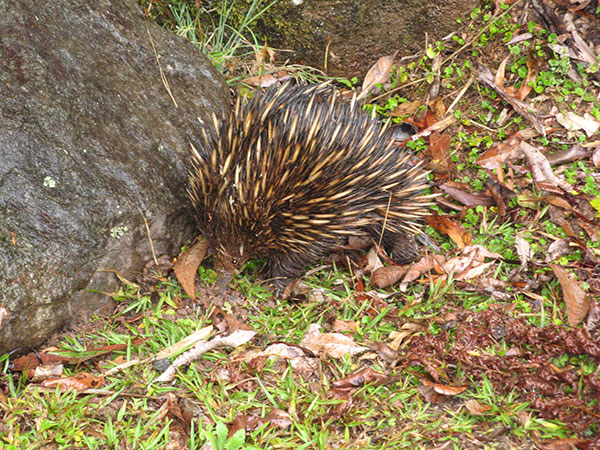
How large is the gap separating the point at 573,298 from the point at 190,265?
2157 mm

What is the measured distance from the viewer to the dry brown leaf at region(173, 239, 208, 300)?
11.9 feet

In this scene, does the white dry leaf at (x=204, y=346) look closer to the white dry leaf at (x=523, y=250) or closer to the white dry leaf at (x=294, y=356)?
the white dry leaf at (x=294, y=356)

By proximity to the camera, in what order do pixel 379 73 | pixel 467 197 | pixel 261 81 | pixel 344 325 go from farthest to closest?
pixel 379 73
pixel 261 81
pixel 467 197
pixel 344 325

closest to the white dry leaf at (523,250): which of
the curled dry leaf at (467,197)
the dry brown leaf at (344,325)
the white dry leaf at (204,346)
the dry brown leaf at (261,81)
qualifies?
the curled dry leaf at (467,197)

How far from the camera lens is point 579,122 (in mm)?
4340

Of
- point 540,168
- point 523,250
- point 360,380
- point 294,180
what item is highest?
point 294,180

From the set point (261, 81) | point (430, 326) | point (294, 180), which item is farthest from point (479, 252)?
point (261, 81)

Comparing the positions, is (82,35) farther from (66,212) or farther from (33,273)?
(33,273)

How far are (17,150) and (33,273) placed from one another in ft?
1.99

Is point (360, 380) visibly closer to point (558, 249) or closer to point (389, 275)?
point (389, 275)

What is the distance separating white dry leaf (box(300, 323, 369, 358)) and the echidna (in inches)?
21.6

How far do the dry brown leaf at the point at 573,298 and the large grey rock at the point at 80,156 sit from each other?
2183 mm

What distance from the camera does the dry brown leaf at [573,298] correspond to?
335cm

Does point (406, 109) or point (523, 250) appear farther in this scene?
point (406, 109)
